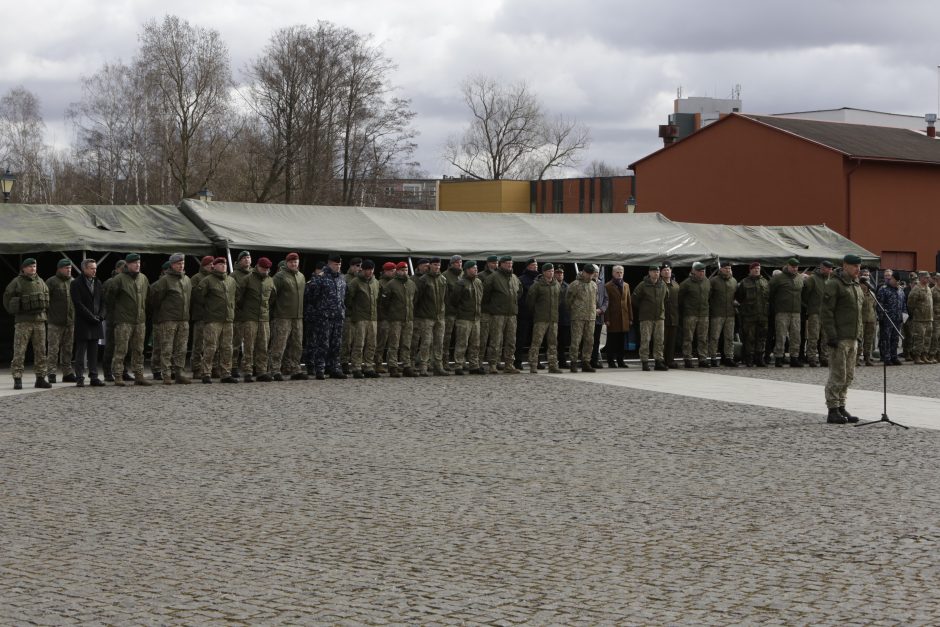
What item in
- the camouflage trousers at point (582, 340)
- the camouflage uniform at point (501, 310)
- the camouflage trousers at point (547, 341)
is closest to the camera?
the camouflage uniform at point (501, 310)

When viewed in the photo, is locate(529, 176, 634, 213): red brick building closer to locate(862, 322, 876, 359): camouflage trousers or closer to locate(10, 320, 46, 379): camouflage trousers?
locate(862, 322, 876, 359): camouflage trousers

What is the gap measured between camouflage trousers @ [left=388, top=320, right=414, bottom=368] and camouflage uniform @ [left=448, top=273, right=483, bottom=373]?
2.65ft

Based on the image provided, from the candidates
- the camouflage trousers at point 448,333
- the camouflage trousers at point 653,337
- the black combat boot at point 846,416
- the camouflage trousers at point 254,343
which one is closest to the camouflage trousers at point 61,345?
the camouflage trousers at point 254,343

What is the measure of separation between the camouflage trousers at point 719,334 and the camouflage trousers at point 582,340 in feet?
9.17

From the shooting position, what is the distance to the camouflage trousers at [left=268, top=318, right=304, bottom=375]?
786 inches

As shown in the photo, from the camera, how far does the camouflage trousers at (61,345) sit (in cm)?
1836

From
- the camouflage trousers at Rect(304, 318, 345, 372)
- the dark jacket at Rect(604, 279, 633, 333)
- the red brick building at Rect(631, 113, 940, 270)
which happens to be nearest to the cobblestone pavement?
the camouflage trousers at Rect(304, 318, 345, 372)

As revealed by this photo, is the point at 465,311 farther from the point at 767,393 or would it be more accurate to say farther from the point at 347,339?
the point at 767,393

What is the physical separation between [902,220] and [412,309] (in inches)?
890

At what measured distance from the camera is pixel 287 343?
20.4 meters

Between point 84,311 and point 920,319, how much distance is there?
56.2ft

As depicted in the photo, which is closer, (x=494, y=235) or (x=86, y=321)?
(x=86, y=321)

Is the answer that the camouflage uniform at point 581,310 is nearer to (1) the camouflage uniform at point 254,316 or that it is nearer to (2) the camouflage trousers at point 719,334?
(2) the camouflage trousers at point 719,334

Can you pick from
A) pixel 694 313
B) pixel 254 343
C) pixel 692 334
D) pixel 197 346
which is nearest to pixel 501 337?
pixel 694 313
